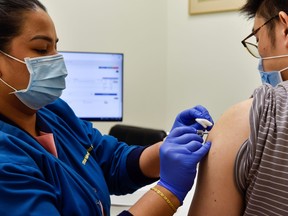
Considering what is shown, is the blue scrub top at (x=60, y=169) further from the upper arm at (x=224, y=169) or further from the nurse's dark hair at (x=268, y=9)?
the nurse's dark hair at (x=268, y=9)

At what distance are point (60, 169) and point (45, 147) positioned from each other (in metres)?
0.11

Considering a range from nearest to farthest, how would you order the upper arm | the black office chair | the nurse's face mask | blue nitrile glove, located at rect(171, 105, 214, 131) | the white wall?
the upper arm < the nurse's face mask < blue nitrile glove, located at rect(171, 105, 214, 131) < the black office chair < the white wall

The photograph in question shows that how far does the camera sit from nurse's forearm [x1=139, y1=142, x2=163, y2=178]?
1268mm

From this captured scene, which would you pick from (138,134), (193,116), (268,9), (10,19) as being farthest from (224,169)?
(138,134)

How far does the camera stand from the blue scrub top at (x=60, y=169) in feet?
2.74

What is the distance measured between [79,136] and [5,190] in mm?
476

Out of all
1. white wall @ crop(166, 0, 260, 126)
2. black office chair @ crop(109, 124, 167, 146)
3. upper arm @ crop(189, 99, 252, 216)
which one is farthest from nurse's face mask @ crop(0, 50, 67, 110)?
white wall @ crop(166, 0, 260, 126)

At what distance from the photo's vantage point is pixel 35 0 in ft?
3.58

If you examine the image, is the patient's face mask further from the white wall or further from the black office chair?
the white wall

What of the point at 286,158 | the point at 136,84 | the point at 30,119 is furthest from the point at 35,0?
the point at 136,84

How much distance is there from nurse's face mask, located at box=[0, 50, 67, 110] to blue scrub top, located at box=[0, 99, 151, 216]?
91 mm

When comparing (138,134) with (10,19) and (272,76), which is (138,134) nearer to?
(272,76)

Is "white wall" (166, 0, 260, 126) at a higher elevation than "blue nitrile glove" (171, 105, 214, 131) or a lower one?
higher

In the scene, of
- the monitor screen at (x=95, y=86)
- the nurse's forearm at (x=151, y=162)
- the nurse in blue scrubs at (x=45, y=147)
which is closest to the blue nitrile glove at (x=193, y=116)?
the nurse in blue scrubs at (x=45, y=147)
